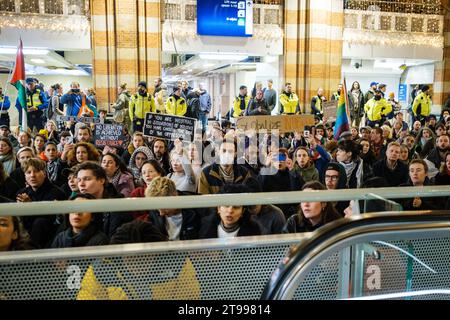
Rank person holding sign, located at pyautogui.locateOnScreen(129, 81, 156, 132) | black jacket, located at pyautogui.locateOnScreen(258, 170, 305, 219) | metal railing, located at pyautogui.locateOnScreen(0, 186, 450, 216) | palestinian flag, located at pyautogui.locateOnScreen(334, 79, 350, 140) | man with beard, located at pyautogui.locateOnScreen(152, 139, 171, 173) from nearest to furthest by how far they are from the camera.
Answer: metal railing, located at pyautogui.locateOnScreen(0, 186, 450, 216) → black jacket, located at pyautogui.locateOnScreen(258, 170, 305, 219) → man with beard, located at pyautogui.locateOnScreen(152, 139, 171, 173) → palestinian flag, located at pyautogui.locateOnScreen(334, 79, 350, 140) → person holding sign, located at pyautogui.locateOnScreen(129, 81, 156, 132)

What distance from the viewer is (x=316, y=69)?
61.3ft

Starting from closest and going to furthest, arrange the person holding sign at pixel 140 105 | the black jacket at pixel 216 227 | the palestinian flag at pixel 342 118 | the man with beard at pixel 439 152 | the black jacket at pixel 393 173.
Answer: the black jacket at pixel 216 227, the black jacket at pixel 393 173, the man with beard at pixel 439 152, the palestinian flag at pixel 342 118, the person holding sign at pixel 140 105

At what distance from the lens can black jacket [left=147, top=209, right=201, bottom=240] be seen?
161 inches

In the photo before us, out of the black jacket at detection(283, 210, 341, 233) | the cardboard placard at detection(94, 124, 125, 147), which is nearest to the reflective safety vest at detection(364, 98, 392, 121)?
the cardboard placard at detection(94, 124, 125, 147)

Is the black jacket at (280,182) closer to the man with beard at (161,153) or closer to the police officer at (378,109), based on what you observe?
the man with beard at (161,153)

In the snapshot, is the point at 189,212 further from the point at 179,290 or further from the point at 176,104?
the point at 176,104

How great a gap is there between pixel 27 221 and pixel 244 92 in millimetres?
13059

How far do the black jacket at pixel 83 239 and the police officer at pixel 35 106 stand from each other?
12.1 meters

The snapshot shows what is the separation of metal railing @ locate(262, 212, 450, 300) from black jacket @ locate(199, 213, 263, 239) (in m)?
1.22

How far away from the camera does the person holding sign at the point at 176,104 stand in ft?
44.7

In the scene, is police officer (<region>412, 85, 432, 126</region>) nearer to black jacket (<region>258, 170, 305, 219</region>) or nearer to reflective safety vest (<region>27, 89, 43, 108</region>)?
black jacket (<region>258, 170, 305, 219</region>)

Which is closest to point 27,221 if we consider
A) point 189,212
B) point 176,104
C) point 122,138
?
point 189,212

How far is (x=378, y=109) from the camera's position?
14859mm

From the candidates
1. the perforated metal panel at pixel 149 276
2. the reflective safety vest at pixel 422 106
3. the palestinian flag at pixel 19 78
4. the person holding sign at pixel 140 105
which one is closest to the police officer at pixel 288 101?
the reflective safety vest at pixel 422 106
